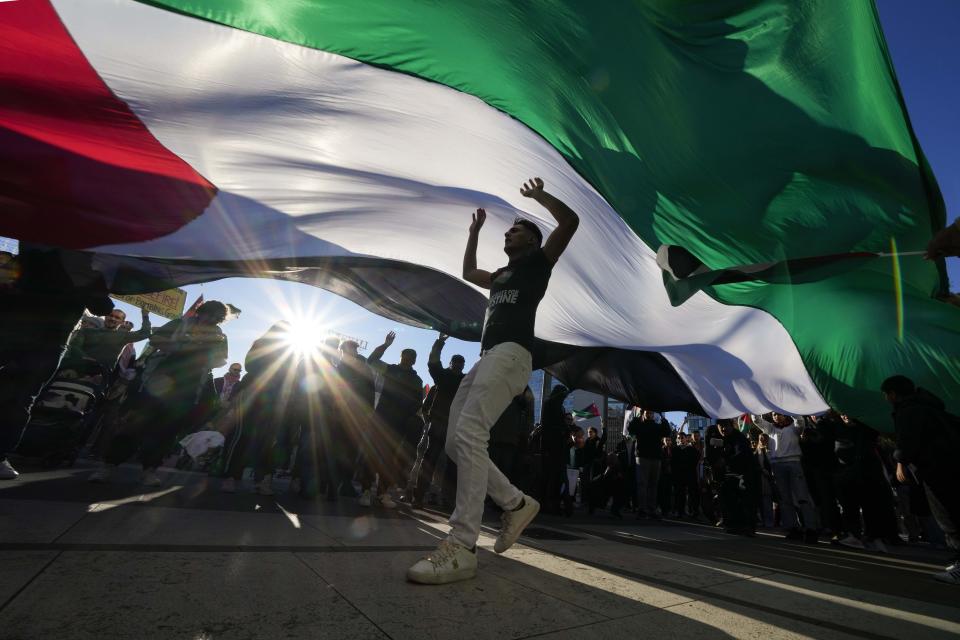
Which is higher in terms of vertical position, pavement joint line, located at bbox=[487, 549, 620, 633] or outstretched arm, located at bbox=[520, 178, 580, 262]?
outstretched arm, located at bbox=[520, 178, 580, 262]

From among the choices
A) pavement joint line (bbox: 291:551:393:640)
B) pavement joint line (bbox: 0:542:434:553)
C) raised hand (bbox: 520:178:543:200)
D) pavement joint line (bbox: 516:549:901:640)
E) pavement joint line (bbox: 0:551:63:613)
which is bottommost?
pavement joint line (bbox: 0:542:434:553)

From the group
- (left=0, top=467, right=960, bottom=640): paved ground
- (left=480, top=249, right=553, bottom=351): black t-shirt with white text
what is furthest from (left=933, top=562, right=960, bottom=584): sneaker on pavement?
(left=480, top=249, right=553, bottom=351): black t-shirt with white text

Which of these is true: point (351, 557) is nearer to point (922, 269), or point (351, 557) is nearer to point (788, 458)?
point (922, 269)

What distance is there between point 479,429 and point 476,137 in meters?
2.25

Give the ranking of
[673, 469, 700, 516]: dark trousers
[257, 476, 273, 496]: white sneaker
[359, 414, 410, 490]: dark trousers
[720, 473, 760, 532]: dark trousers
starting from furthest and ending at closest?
[673, 469, 700, 516]: dark trousers → [720, 473, 760, 532]: dark trousers → [359, 414, 410, 490]: dark trousers → [257, 476, 273, 496]: white sneaker

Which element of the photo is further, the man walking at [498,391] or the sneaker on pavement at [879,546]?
the sneaker on pavement at [879,546]

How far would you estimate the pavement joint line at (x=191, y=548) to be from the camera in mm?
1742

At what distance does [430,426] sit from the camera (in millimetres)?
5609

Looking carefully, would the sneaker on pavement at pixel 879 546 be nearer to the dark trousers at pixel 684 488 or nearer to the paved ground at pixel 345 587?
the paved ground at pixel 345 587

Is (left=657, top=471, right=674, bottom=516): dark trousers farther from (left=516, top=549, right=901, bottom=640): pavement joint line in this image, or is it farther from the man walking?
the man walking

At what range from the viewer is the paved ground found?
50.7 inches

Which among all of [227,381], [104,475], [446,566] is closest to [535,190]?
[446,566]

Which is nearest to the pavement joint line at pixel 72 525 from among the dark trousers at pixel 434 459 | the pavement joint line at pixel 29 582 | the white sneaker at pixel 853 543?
the pavement joint line at pixel 29 582

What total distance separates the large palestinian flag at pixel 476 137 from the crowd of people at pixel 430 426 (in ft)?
2.05
